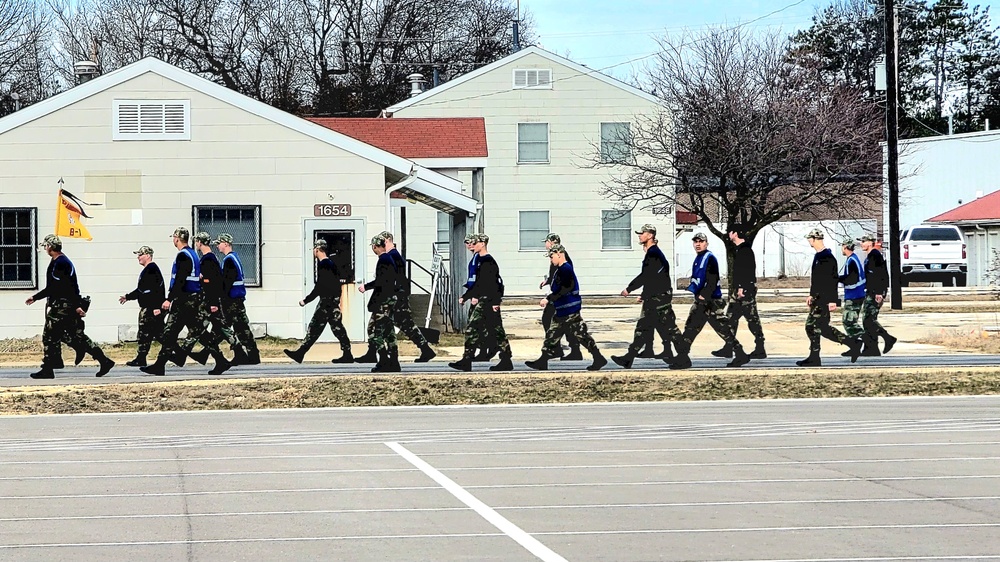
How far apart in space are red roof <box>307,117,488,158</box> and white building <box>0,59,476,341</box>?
4061 mm

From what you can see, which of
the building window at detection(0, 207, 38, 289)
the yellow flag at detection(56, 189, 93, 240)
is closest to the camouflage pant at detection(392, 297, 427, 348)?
the yellow flag at detection(56, 189, 93, 240)

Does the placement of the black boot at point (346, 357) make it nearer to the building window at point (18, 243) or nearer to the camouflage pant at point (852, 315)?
the building window at point (18, 243)

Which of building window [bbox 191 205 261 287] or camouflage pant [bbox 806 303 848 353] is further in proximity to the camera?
building window [bbox 191 205 261 287]

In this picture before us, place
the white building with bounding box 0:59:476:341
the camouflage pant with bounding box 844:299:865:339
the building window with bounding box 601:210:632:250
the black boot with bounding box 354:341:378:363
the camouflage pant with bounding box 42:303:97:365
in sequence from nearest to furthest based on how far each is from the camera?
the camouflage pant with bounding box 42:303:97:365, the black boot with bounding box 354:341:378:363, the camouflage pant with bounding box 844:299:865:339, the white building with bounding box 0:59:476:341, the building window with bounding box 601:210:632:250

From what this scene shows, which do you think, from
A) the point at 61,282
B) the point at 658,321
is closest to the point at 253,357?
the point at 61,282

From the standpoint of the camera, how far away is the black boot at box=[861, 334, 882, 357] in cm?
1995

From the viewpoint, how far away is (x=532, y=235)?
43.9m

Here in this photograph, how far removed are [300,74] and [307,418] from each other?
1925 inches

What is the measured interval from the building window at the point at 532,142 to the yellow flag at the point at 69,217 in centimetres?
2207

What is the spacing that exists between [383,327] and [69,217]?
732 centimetres

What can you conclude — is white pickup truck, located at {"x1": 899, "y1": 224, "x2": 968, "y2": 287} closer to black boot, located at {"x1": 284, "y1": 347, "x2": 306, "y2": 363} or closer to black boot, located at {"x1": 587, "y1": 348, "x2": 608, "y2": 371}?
black boot, located at {"x1": 587, "y1": 348, "x2": 608, "y2": 371}

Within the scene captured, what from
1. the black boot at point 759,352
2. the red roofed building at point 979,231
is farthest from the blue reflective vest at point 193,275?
the red roofed building at point 979,231

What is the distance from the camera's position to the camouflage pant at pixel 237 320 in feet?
62.0

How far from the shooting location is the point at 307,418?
14.1m
